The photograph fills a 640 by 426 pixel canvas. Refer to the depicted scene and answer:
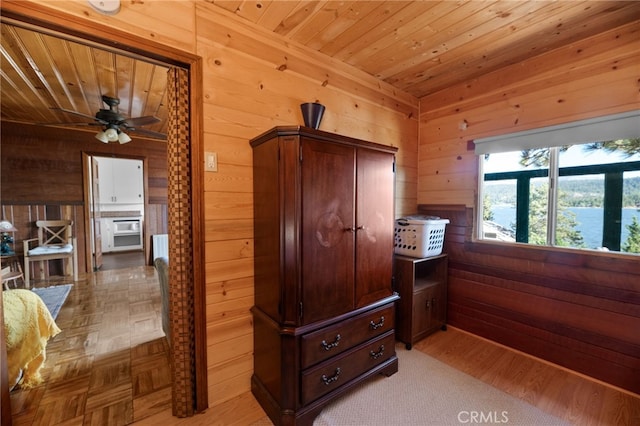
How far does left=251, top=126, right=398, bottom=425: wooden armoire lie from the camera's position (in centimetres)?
138

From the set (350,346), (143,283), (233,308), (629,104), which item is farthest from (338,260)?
(143,283)

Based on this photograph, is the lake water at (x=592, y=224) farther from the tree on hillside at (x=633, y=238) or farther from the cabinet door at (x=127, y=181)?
the cabinet door at (x=127, y=181)

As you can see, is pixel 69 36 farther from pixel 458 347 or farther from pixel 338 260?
pixel 458 347

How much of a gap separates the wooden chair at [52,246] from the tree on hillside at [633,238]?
612cm

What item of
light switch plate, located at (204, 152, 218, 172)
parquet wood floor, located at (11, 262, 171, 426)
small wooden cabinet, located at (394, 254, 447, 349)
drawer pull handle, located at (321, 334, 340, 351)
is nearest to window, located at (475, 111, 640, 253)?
small wooden cabinet, located at (394, 254, 447, 349)

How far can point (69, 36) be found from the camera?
120 centimetres

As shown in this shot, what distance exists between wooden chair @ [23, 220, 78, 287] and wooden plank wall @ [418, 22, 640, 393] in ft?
16.5

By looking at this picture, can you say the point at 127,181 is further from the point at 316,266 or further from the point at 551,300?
the point at 551,300

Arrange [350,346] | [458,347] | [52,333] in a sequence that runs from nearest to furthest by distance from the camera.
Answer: [350,346] < [52,333] < [458,347]

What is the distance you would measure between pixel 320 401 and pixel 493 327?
169 centimetres

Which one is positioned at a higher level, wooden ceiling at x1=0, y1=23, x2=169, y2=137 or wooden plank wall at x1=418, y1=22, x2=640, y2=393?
wooden ceiling at x1=0, y1=23, x2=169, y2=137

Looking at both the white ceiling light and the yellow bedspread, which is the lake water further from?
the yellow bedspread

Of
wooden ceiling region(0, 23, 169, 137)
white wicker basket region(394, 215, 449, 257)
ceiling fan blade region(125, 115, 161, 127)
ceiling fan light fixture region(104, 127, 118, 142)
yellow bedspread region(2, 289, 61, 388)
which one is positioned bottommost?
yellow bedspread region(2, 289, 61, 388)

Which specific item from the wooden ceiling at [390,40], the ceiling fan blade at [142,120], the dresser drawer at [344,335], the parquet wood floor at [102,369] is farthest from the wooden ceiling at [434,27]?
the parquet wood floor at [102,369]
